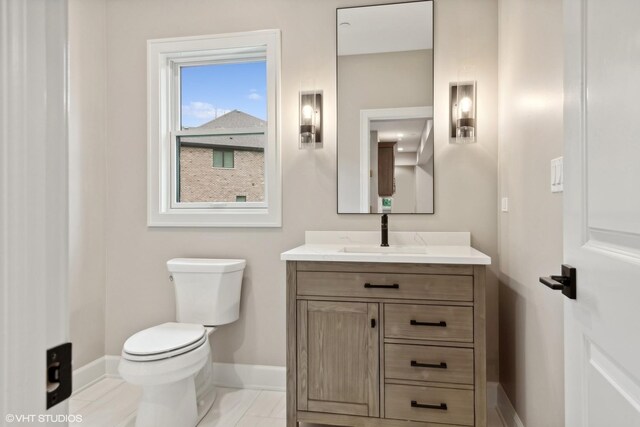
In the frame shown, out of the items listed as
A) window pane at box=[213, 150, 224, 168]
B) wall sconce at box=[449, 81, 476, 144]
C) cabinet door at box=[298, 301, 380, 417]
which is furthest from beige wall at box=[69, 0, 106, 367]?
wall sconce at box=[449, 81, 476, 144]

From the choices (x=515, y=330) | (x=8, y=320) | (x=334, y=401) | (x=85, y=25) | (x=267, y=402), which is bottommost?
(x=267, y=402)

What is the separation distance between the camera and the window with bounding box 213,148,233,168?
8.59 ft

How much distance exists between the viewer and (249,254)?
2453 millimetres

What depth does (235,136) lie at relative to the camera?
2.61m

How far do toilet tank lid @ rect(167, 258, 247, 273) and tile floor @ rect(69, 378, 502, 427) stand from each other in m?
0.78

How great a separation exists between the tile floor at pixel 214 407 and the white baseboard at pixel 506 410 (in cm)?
4

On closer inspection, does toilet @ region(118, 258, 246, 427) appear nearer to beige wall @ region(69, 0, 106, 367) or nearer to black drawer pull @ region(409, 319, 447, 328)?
beige wall @ region(69, 0, 106, 367)

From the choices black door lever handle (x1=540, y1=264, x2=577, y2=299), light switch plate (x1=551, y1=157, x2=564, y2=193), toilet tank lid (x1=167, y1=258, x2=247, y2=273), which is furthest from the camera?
toilet tank lid (x1=167, y1=258, x2=247, y2=273)

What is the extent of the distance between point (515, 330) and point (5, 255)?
81.1 inches

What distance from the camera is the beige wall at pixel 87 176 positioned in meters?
2.35

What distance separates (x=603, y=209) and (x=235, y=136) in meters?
2.26

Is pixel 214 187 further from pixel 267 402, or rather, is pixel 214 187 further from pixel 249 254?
pixel 267 402

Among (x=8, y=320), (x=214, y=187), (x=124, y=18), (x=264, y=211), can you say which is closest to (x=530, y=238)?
(x=264, y=211)

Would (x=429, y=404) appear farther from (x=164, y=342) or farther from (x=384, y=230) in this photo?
(x=164, y=342)
